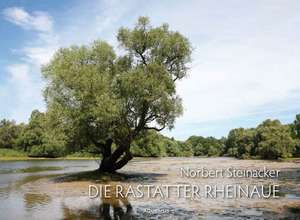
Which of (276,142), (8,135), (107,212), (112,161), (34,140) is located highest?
(8,135)

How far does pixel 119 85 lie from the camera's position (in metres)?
42.6

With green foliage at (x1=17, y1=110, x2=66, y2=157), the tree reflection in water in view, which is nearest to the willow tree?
the tree reflection in water

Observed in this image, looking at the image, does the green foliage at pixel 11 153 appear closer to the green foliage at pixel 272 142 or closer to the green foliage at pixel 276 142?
the green foliage at pixel 272 142

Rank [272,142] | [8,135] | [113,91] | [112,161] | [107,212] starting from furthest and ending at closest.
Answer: [8,135]
[272,142]
[112,161]
[113,91]
[107,212]

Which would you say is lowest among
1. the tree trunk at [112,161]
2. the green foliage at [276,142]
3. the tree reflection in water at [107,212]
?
the tree reflection in water at [107,212]

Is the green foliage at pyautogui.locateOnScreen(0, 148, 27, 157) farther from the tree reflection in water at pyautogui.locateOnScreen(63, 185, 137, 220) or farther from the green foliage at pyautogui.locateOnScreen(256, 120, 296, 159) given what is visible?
the tree reflection in water at pyautogui.locateOnScreen(63, 185, 137, 220)

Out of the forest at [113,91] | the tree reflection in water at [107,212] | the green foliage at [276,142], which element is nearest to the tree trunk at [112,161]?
the forest at [113,91]

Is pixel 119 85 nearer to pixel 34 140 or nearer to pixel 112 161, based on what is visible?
pixel 112 161

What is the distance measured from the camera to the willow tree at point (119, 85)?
40125 millimetres

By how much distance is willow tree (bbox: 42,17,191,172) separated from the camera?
4012cm

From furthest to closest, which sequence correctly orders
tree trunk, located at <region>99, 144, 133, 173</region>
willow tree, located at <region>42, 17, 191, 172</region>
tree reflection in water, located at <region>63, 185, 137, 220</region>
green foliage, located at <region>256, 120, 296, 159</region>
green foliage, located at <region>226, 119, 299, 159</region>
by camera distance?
green foliage, located at <region>226, 119, 299, 159</region>
green foliage, located at <region>256, 120, 296, 159</region>
tree trunk, located at <region>99, 144, 133, 173</region>
willow tree, located at <region>42, 17, 191, 172</region>
tree reflection in water, located at <region>63, 185, 137, 220</region>

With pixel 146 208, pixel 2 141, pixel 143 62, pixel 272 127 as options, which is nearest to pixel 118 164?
pixel 143 62

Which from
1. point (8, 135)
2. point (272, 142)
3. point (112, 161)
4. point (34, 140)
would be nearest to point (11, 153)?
point (34, 140)

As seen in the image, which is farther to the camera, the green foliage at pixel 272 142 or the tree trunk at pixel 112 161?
the green foliage at pixel 272 142
